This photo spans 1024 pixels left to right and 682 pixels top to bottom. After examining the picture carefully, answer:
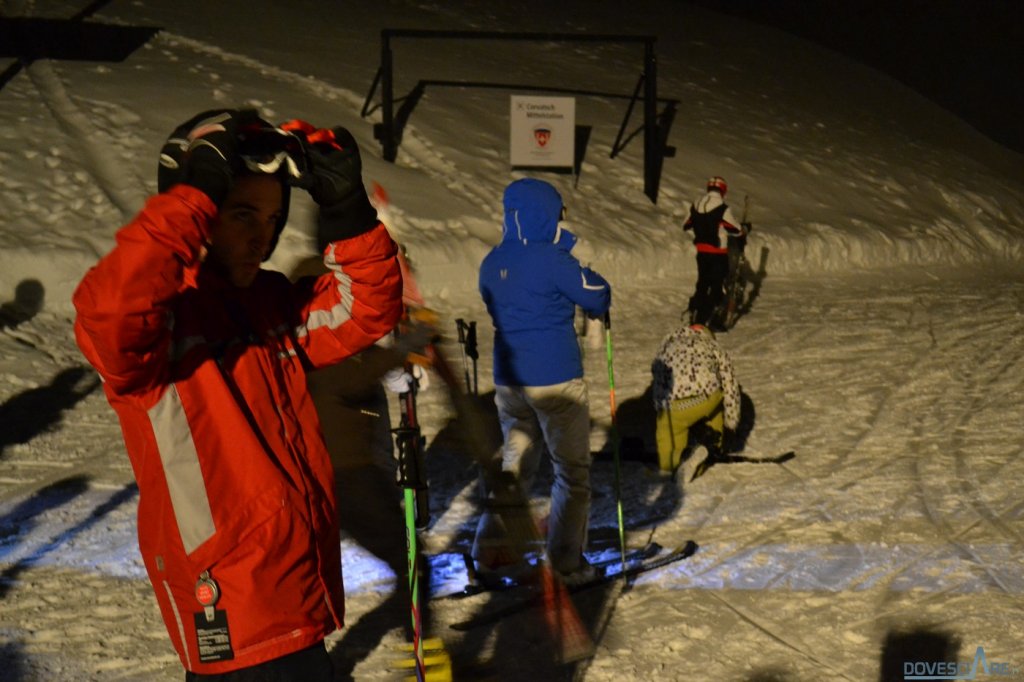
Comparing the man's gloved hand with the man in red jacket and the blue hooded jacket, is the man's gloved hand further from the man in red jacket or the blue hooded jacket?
the blue hooded jacket

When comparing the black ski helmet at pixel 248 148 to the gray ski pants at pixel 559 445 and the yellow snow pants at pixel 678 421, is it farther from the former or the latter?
the yellow snow pants at pixel 678 421

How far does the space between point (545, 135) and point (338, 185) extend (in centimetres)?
1413

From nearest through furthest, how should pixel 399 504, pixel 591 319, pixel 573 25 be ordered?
1. pixel 591 319
2. pixel 399 504
3. pixel 573 25

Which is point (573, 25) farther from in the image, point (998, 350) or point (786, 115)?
point (998, 350)

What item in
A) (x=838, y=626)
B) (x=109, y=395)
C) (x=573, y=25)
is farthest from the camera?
(x=573, y=25)

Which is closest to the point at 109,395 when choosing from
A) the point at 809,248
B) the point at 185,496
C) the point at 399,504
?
the point at 185,496

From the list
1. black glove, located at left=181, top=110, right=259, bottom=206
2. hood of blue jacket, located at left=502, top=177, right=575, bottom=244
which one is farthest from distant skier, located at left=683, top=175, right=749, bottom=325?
black glove, located at left=181, top=110, right=259, bottom=206

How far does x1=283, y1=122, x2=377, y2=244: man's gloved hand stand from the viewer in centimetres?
231

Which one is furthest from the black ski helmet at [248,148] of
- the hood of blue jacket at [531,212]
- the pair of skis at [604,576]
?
the pair of skis at [604,576]

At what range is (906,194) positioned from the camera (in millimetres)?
20469

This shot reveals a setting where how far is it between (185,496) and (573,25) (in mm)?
25417

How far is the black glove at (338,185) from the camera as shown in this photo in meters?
2.31

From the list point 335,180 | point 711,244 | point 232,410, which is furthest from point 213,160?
point 711,244

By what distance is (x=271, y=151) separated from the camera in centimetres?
224
